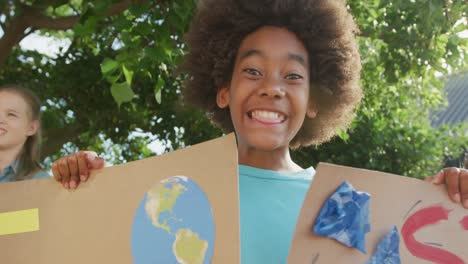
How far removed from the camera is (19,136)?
6.95 ft

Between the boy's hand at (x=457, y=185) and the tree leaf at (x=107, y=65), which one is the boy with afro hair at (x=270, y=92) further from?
the tree leaf at (x=107, y=65)

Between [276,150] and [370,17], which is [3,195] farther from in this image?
[370,17]

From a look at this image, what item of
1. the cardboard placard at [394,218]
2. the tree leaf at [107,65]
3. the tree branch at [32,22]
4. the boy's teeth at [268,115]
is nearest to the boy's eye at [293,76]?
the boy's teeth at [268,115]

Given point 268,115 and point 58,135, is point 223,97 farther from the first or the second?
point 58,135

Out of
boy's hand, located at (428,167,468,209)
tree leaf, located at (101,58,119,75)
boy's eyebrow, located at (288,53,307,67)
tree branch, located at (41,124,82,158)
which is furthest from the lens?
tree branch, located at (41,124,82,158)

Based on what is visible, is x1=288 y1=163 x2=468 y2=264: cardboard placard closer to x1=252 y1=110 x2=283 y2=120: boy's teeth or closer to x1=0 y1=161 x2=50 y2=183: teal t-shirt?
x1=252 y1=110 x2=283 y2=120: boy's teeth

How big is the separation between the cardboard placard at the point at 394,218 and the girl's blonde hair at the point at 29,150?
1029 mm

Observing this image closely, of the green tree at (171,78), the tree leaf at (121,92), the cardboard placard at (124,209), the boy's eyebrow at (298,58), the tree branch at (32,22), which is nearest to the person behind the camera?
the cardboard placard at (124,209)

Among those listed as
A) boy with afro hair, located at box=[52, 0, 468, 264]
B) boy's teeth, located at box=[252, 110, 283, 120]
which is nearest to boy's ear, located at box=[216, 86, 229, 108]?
boy with afro hair, located at box=[52, 0, 468, 264]

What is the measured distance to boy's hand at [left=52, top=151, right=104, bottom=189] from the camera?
1517 mm

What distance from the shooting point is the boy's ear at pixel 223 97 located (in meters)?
1.99

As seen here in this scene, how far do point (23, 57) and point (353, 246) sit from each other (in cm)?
487

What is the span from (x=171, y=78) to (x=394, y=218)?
3.55 m

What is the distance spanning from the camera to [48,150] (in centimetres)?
546
